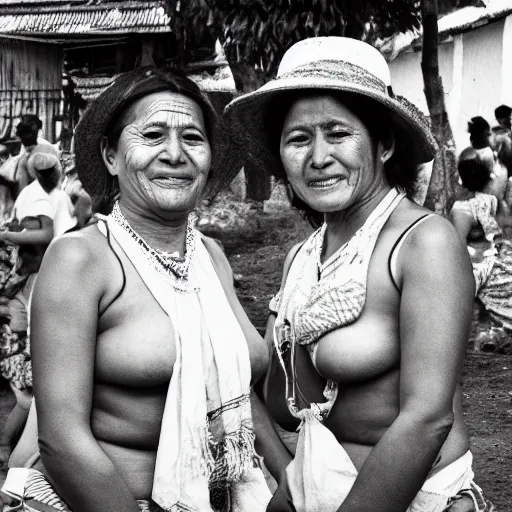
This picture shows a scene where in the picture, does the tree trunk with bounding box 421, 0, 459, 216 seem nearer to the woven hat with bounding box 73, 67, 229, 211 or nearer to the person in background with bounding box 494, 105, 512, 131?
the person in background with bounding box 494, 105, 512, 131

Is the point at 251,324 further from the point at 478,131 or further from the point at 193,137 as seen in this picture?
the point at 478,131

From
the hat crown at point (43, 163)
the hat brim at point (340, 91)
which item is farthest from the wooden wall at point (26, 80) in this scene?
the hat brim at point (340, 91)

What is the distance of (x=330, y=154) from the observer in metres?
2.79

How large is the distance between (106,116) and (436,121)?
6620mm

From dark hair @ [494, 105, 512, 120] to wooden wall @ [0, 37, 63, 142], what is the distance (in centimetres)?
516

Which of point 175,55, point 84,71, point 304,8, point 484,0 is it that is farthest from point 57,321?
point 84,71

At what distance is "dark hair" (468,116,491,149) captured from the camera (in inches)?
355

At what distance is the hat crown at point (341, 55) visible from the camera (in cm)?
288

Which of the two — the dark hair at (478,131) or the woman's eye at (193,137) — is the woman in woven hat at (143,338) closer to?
the woman's eye at (193,137)

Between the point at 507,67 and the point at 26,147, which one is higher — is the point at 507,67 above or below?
above

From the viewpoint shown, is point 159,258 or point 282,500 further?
point 159,258

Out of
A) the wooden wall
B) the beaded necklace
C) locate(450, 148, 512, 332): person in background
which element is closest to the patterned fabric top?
the beaded necklace

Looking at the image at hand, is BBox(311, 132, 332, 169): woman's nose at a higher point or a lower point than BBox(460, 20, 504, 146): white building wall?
lower

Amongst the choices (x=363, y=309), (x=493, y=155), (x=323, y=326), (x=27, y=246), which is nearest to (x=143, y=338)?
(x=323, y=326)
